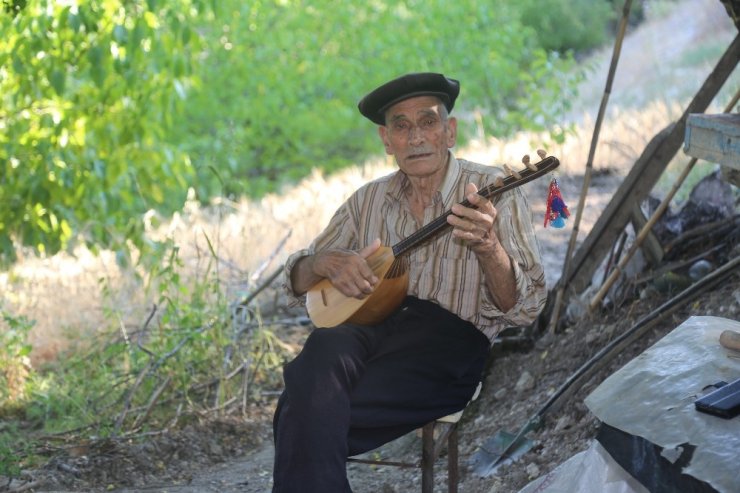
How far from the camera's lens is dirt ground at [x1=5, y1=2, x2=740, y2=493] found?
3.77 metres

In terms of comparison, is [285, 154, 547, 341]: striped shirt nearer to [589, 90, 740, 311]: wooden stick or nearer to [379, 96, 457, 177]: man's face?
[379, 96, 457, 177]: man's face

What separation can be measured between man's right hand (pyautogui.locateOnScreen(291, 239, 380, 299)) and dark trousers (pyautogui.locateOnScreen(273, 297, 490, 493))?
13cm

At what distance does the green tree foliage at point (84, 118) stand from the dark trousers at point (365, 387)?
93.7 inches

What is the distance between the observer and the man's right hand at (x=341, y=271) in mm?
3123

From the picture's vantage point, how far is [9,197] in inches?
209

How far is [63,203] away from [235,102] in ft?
44.5

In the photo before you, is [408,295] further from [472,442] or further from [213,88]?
[213,88]

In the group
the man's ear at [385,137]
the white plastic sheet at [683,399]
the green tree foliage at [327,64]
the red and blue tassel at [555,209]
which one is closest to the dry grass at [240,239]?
the man's ear at [385,137]

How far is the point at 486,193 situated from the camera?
2939mm

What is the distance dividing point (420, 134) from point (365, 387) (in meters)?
0.83

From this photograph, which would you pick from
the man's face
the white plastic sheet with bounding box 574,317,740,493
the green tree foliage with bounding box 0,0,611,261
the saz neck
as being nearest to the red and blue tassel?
the saz neck

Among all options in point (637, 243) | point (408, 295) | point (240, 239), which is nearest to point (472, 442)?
point (637, 243)

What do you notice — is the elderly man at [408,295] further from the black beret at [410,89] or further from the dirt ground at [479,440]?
the dirt ground at [479,440]

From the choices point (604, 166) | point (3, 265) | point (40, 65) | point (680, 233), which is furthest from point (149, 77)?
point (604, 166)
